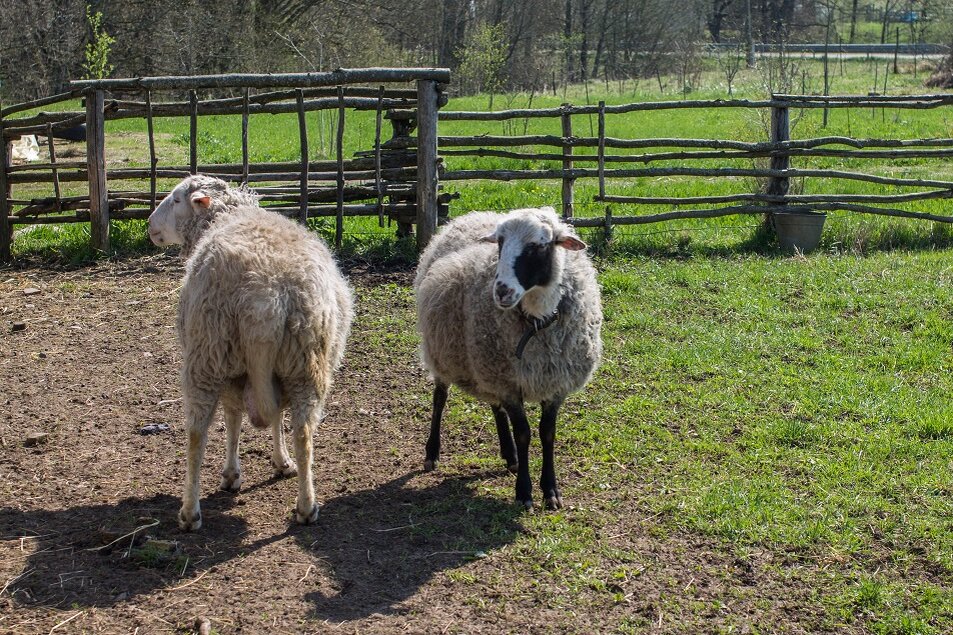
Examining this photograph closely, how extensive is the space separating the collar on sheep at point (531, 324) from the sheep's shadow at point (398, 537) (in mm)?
837

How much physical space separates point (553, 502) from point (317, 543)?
1250mm

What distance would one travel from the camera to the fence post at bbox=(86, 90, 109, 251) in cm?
1015

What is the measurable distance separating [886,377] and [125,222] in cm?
850

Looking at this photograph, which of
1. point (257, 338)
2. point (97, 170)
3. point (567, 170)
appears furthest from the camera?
point (567, 170)

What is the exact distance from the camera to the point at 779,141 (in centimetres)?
1157

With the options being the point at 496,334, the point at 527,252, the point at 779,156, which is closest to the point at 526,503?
the point at 496,334

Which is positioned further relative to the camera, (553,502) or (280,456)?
(280,456)

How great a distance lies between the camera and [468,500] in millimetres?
5094

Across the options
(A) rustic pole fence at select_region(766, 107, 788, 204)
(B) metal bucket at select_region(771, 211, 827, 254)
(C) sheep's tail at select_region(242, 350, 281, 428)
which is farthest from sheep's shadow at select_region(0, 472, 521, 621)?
(A) rustic pole fence at select_region(766, 107, 788, 204)

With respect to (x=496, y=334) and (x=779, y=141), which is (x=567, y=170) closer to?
(x=779, y=141)

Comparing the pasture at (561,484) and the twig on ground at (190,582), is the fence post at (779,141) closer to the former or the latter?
the pasture at (561,484)

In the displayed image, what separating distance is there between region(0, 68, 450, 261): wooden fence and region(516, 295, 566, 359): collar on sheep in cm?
527

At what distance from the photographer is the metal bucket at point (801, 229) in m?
10.6

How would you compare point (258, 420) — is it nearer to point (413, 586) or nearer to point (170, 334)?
point (413, 586)
